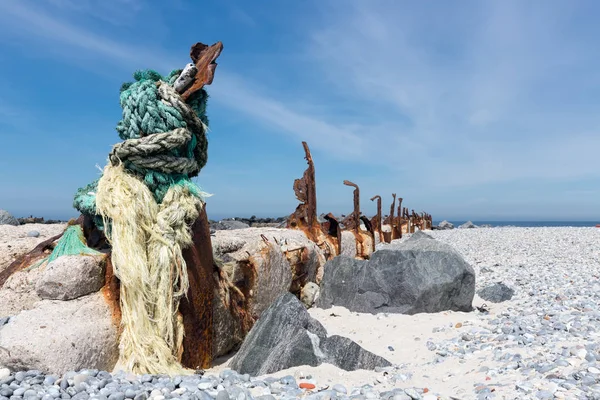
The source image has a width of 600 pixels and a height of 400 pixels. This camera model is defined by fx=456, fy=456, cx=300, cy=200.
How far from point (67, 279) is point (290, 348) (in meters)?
1.71

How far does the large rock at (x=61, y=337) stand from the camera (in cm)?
278

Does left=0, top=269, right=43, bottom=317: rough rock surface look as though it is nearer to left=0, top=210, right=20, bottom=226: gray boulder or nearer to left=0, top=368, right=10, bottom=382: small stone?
left=0, top=368, right=10, bottom=382: small stone

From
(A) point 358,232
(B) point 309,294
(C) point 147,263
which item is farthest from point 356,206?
(C) point 147,263

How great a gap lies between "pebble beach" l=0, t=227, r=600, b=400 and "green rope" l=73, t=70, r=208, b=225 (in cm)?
138

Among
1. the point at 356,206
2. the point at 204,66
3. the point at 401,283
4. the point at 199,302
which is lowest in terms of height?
the point at 401,283

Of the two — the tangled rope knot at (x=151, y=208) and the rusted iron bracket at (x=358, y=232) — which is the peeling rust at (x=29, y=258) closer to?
the tangled rope knot at (x=151, y=208)

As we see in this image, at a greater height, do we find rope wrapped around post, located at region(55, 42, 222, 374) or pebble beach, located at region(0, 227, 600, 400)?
rope wrapped around post, located at region(55, 42, 222, 374)

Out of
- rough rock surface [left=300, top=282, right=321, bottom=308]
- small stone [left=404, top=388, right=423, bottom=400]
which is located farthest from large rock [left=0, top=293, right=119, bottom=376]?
rough rock surface [left=300, top=282, right=321, bottom=308]

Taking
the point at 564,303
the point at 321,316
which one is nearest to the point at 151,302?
the point at 321,316

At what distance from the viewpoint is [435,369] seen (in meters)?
A: 3.62

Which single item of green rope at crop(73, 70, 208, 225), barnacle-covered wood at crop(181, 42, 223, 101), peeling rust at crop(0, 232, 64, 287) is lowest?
peeling rust at crop(0, 232, 64, 287)

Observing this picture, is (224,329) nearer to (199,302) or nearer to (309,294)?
(199,302)

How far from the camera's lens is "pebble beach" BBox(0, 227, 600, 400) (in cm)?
270

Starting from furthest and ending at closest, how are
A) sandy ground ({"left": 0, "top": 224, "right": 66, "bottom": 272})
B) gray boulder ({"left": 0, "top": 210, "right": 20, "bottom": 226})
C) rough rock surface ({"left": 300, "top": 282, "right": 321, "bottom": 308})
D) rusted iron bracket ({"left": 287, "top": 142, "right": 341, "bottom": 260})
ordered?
gray boulder ({"left": 0, "top": 210, "right": 20, "bottom": 226}) < rusted iron bracket ({"left": 287, "top": 142, "right": 341, "bottom": 260}) < rough rock surface ({"left": 300, "top": 282, "right": 321, "bottom": 308}) < sandy ground ({"left": 0, "top": 224, "right": 66, "bottom": 272})
